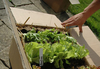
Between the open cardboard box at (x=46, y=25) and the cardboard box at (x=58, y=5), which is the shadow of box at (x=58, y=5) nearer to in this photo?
the cardboard box at (x=58, y=5)

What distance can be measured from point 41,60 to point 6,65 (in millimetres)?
862

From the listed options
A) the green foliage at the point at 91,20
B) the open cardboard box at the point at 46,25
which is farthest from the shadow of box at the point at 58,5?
the open cardboard box at the point at 46,25

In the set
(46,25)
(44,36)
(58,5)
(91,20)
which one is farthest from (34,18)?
(91,20)

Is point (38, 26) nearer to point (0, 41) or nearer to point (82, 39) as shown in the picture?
point (82, 39)

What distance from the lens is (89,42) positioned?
49.4 inches

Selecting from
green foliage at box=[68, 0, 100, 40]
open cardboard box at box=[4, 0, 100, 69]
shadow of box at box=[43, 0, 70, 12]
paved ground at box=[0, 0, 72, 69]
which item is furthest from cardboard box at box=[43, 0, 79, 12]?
open cardboard box at box=[4, 0, 100, 69]

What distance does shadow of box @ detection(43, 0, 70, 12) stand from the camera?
99.2 inches

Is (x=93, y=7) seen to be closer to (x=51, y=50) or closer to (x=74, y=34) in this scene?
(x=74, y=34)

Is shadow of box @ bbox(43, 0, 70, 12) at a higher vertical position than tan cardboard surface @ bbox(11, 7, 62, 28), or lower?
lower

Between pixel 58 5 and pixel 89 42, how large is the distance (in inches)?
58.7

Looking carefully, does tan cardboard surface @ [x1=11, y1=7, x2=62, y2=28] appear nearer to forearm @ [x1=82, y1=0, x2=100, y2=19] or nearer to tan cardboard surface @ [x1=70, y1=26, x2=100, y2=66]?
tan cardboard surface @ [x1=70, y1=26, x2=100, y2=66]

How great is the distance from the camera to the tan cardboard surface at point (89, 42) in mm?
1107

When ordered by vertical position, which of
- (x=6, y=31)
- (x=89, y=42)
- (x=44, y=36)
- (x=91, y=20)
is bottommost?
(x=91, y=20)

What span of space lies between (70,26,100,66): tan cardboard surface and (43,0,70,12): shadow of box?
1.27 m
